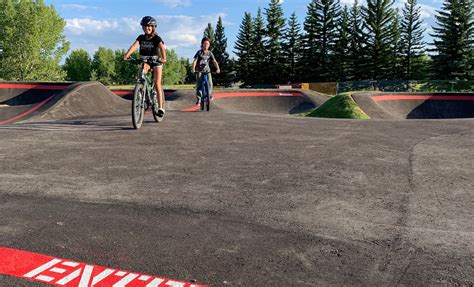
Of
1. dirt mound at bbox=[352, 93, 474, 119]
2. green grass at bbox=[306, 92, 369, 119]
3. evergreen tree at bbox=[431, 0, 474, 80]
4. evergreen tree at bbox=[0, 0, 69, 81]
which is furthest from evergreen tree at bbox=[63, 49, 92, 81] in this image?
dirt mound at bbox=[352, 93, 474, 119]

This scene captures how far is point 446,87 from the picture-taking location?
51.6 m

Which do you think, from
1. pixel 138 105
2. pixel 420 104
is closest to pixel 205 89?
pixel 138 105

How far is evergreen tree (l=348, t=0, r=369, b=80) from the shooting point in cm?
6731


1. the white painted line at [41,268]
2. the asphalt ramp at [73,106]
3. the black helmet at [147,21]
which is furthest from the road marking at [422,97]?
the white painted line at [41,268]

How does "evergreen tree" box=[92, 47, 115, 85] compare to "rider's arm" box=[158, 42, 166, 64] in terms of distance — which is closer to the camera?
"rider's arm" box=[158, 42, 166, 64]

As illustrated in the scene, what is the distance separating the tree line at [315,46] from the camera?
57.9 m

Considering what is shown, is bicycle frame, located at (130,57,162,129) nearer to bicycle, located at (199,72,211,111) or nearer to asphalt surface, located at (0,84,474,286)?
asphalt surface, located at (0,84,474,286)

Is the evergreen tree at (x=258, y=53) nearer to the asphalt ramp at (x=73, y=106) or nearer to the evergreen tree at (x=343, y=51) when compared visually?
the evergreen tree at (x=343, y=51)

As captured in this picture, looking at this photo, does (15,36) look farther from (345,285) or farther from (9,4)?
(345,285)

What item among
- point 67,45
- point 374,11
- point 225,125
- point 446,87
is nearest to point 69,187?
point 225,125

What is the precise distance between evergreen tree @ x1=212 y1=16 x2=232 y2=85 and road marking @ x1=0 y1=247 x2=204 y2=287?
79.2m

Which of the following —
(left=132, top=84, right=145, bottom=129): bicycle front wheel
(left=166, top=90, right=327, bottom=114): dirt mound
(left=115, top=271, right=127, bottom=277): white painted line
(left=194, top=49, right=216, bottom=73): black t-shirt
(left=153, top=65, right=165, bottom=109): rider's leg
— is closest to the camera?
(left=115, top=271, right=127, bottom=277): white painted line

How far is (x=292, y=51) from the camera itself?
2972 inches

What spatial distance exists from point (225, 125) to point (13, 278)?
6.92 meters
